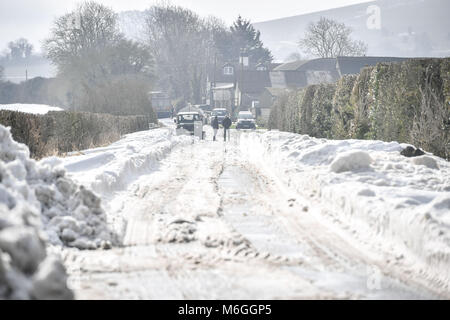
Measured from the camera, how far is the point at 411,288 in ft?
17.0

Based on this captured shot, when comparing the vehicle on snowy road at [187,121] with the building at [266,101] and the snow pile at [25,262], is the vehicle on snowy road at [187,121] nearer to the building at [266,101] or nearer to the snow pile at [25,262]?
Result: the snow pile at [25,262]

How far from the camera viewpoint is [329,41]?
101875mm

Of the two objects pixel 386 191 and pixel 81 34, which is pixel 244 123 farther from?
pixel 386 191

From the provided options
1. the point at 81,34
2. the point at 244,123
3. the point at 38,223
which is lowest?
the point at 244,123

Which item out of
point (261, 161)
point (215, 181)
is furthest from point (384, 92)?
point (215, 181)

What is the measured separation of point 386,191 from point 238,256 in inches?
130

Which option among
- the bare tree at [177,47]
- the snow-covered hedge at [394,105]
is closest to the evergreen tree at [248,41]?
the bare tree at [177,47]

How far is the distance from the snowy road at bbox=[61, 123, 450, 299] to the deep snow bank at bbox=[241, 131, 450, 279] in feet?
0.70

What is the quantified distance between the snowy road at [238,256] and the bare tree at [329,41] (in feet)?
307

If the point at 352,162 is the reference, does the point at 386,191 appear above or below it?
below

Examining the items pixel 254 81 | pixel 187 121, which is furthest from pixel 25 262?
pixel 254 81

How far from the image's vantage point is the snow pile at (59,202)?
6.62 meters

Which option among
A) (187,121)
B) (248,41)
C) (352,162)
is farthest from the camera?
(248,41)
